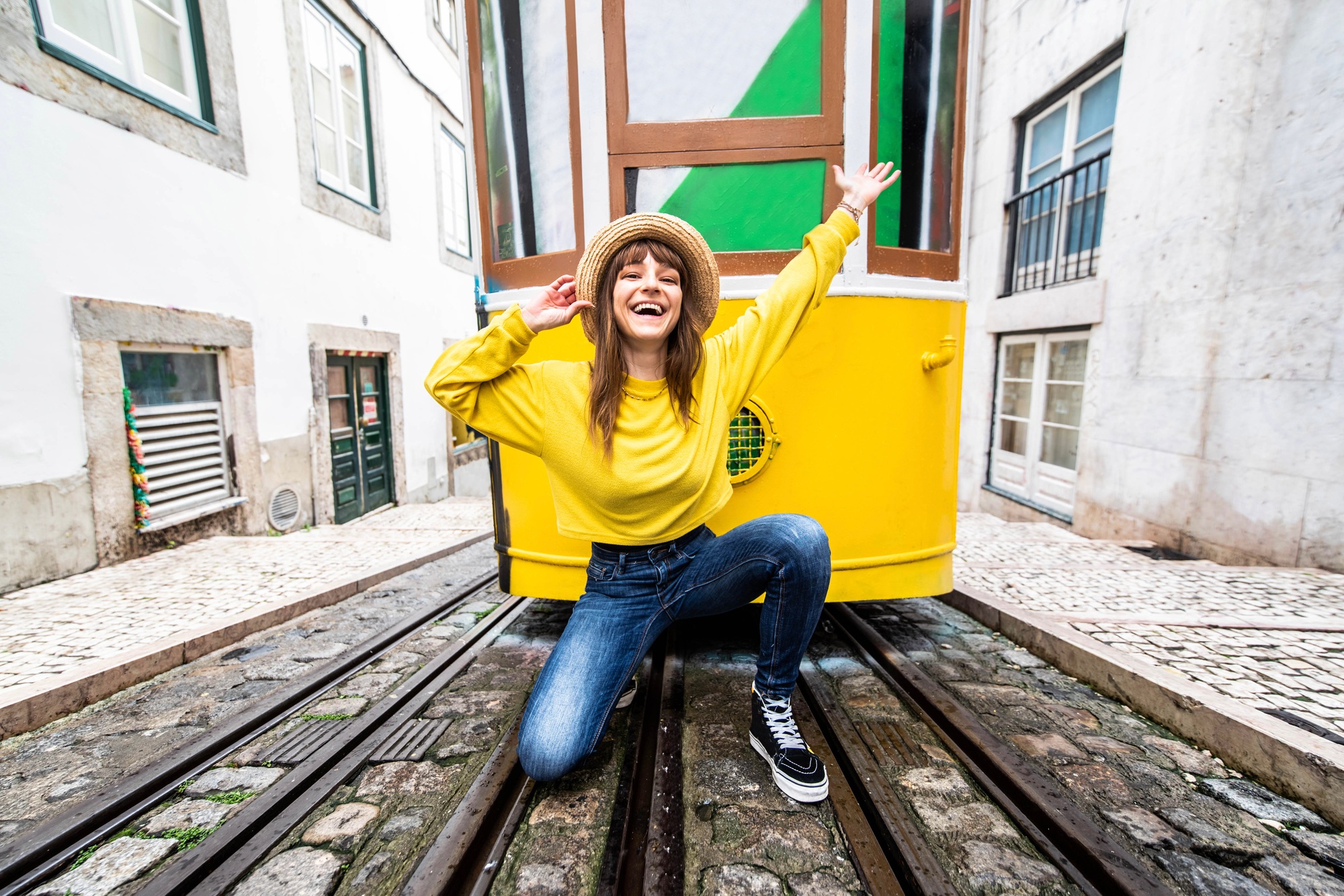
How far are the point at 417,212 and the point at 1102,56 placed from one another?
8.91m

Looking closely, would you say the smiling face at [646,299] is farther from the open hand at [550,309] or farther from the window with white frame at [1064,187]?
the window with white frame at [1064,187]

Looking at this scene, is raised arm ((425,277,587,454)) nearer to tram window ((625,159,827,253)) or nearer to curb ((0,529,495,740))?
tram window ((625,159,827,253))

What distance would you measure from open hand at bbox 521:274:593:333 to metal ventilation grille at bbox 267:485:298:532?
5.74 metres

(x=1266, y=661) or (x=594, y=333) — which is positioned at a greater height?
(x=594, y=333)

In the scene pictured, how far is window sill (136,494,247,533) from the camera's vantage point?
480 cm

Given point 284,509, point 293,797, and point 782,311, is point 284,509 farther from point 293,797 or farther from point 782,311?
point 782,311

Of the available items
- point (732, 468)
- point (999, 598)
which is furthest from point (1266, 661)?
point (732, 468)

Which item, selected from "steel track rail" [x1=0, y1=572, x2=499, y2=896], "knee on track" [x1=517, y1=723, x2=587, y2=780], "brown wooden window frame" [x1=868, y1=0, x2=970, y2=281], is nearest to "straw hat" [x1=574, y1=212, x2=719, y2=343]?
"brown wooden window frame" [x1=868, y1=0, x2=970, y2=281]

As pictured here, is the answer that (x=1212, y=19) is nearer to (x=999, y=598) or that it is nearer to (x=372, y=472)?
(x=999, y=598)

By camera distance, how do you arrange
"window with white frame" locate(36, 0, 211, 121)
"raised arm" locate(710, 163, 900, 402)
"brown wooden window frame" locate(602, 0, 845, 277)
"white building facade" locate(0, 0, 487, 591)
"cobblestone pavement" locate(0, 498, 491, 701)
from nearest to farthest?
"raised arm" locate(710, 163, 900, 402) < "brown wooden window frame" locate(602, 0, 845, 277) < "cobblestone pavement" locate(0, 498, 491, 701) < "white building facade" locate(0, 0, 487, 591) < "window with white frame" locate(36, 0, 211, 121)

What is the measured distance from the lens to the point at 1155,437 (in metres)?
5.34

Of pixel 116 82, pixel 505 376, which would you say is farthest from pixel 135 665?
pixel 116 82

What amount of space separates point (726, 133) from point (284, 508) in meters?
6.15

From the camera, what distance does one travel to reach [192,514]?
5.18 meters
